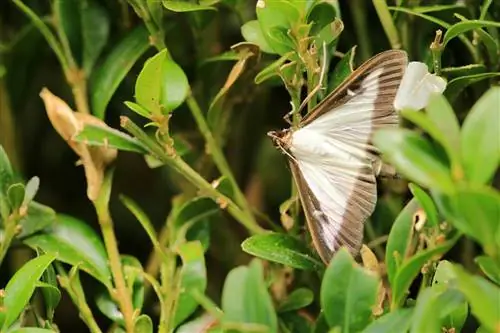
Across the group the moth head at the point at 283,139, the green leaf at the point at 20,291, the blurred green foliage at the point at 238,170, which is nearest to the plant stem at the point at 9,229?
the blurred green foliage at the point at 238,170

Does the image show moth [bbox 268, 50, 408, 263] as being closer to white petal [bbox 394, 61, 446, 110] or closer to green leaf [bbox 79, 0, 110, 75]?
white petal [bbox 394, 61, 446, 110]

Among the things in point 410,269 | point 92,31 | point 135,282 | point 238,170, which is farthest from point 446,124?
point 238,170

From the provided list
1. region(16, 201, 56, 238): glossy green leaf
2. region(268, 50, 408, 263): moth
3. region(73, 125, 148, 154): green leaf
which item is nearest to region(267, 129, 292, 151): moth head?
region(268, 50, 408, 263): moth

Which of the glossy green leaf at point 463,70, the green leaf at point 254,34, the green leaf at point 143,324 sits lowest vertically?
the green leaf at point 143,324

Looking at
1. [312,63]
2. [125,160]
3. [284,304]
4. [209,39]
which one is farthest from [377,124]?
[125,160]

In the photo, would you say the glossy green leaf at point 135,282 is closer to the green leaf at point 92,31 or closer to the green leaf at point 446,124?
the green leaf at point 92,31

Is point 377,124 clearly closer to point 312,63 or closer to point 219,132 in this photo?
point 312,63
